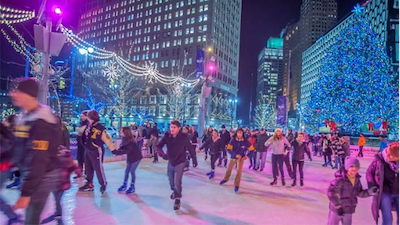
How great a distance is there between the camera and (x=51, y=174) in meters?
2.97

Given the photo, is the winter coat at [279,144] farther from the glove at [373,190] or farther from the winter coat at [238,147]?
the glove at [373,190]

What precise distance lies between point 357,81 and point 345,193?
30686 millimetres

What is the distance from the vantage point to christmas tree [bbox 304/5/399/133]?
30562mm

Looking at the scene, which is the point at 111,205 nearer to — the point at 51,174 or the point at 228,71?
the point at 51,174

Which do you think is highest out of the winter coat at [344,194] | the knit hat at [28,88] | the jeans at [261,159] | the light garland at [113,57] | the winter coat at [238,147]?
the light garland at [113,57]

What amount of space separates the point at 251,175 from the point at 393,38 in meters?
61.2

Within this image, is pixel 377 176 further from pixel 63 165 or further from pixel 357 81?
pixel 357 81

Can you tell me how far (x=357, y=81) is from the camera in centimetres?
3116

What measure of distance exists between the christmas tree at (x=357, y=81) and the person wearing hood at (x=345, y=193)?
2994 cm

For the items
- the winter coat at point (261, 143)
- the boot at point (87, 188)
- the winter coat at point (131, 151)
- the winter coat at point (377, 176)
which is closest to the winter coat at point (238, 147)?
the winter coat at point (131, 151)

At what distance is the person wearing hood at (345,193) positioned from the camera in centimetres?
405

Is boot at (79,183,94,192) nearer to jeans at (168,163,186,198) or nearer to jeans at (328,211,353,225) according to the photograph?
jeans at (168,163,186,198)

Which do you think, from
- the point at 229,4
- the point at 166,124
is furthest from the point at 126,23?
the point at 166,124

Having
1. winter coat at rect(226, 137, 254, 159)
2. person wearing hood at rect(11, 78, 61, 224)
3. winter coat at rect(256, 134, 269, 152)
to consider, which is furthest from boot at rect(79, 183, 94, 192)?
winter coat at rect(256, 134, 269, 152)
